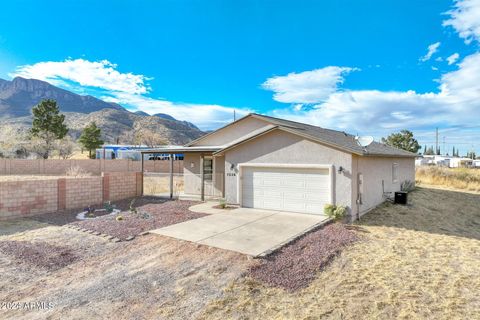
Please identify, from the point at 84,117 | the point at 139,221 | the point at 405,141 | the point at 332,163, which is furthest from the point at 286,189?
the point at 84,117

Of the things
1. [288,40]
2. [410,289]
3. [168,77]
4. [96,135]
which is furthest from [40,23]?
[96,135]

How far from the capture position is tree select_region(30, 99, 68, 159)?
38.6 m

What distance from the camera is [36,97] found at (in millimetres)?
118188

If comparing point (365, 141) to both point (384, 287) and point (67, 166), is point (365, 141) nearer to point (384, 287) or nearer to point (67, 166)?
point (384, 287)

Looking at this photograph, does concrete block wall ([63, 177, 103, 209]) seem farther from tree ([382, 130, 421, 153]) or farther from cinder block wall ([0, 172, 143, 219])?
tree ([382, 130, 421, 153])

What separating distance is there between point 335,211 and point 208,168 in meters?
8.45

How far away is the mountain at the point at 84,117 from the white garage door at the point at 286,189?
49.3 meters

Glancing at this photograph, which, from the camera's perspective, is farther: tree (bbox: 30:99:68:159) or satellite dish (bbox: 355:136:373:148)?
tree (bbox: 30:99:68:159)

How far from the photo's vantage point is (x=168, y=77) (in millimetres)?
27703

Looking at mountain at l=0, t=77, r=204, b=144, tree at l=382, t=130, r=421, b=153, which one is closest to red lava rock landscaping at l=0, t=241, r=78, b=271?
tree at l=382, t=130, r=421, b=153

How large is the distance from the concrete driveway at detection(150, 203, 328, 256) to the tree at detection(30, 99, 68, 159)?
37.2 meters

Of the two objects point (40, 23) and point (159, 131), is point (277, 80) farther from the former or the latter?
point (159, 131)

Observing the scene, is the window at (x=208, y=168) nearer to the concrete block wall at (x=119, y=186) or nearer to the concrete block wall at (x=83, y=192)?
the concrete block wall at (x=119, y=186)

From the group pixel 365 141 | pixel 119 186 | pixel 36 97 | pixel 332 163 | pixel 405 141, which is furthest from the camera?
pixel 36 97
